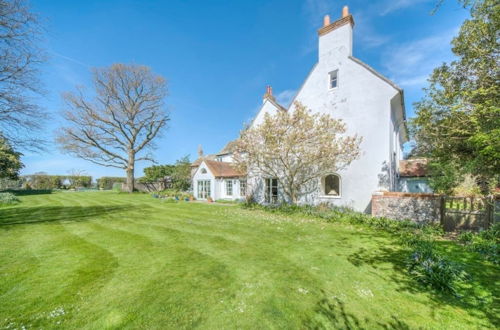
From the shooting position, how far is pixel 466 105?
351 inches

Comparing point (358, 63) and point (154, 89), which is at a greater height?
point (154, 89)

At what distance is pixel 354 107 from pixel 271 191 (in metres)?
8.51

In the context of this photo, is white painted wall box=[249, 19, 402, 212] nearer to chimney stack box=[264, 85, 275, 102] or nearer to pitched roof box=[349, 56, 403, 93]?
pitched roof box=[349, 56, 403, 93]

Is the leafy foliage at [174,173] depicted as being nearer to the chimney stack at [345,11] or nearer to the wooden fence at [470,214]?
the chimney stack at [345,11]

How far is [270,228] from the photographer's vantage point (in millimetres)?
8789

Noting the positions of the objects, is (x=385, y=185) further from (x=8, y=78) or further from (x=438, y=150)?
(x=8, y=78)

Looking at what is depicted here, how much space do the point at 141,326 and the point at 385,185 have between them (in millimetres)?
12759

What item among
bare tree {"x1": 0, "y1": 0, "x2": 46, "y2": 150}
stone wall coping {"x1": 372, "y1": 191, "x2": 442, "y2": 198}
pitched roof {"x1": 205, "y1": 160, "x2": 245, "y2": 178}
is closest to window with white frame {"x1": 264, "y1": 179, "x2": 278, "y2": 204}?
pitched roof {"x1": 205, "y1": 160, "x2": 245, "y2": 178}

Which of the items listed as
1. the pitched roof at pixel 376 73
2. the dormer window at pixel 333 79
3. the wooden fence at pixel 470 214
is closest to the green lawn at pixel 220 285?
the wooden fence at pixel 470 214

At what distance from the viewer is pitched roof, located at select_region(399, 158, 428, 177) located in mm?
15585

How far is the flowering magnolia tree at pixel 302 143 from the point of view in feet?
38.4

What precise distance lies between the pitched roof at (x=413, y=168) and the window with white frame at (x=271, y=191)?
10143mm

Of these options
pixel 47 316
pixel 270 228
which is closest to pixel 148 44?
pixel 270 228

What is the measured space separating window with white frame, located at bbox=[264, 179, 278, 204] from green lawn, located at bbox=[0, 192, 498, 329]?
9.02m
